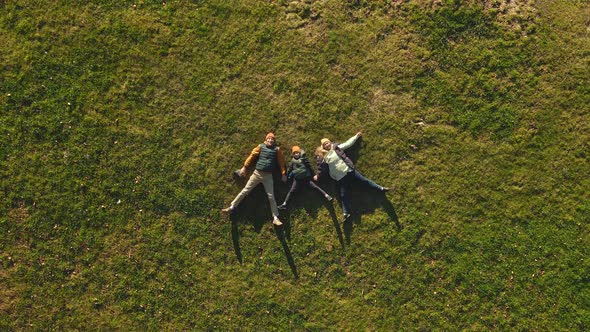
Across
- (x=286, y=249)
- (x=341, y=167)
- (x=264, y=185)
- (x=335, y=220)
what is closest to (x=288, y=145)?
(x=264, y=185)

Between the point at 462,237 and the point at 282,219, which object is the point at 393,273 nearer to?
the point at 462,237

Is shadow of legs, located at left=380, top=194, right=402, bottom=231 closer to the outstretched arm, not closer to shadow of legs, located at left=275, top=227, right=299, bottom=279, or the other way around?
the outstretched arm

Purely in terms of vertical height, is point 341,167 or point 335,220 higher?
point 341,167

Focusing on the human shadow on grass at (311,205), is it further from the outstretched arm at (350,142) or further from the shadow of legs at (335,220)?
the outstretched arm at (350,142)

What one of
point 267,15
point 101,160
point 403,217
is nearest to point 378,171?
point 403,217

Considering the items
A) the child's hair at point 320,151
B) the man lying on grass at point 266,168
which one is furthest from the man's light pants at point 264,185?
the child's hair at point 320,151

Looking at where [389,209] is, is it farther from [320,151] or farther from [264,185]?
[264,185]
